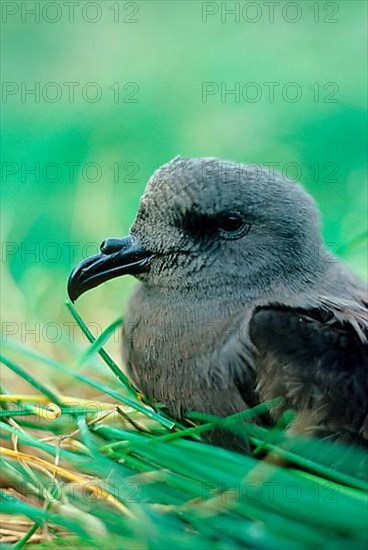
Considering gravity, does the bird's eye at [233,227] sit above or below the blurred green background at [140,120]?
below

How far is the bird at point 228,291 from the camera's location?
1747 millimetres

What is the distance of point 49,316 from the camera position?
2682 mm

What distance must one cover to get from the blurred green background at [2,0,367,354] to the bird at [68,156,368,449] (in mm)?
686

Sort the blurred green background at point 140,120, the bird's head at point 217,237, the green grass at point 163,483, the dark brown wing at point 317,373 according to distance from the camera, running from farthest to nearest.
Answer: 1. the blurred green background at point 140,120
2. the bird's head at point 217,237
3. the dark brown wing at point 317,373
4. the green grass at point 163,483

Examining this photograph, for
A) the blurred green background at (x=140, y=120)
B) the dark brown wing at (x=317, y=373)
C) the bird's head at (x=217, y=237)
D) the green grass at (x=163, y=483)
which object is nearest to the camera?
the green grass at (x=163, y=483)

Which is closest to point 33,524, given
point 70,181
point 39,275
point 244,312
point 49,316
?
point 244,312

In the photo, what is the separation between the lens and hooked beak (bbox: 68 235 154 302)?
1.93 meters

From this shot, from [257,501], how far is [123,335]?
0.61m

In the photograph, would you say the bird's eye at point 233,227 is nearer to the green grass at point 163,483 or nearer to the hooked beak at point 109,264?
the hooked beak at point 109,264

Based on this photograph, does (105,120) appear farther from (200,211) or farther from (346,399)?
(346,399)

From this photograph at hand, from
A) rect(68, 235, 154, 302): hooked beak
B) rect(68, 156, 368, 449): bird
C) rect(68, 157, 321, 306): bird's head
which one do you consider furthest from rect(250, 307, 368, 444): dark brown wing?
rect(68, 235, 154, 302): hooked beak

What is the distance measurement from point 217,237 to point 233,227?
4cm

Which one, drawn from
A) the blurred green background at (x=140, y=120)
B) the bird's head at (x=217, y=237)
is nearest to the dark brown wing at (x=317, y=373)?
the bird's head at (x=217, y=237)

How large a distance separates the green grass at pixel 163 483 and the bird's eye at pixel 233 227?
1.11ft
